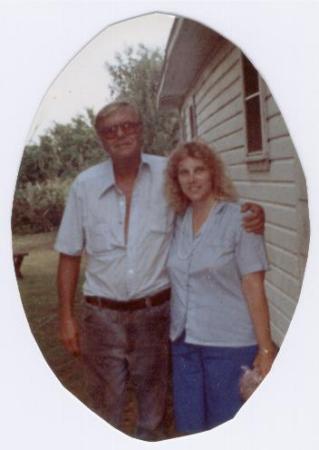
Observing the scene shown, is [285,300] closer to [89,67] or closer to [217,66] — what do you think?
[217,66]

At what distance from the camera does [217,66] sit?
189 centimetres

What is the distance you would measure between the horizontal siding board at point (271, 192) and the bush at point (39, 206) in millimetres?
358

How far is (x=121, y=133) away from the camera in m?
1.87

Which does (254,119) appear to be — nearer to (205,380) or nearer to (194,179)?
(194,179)

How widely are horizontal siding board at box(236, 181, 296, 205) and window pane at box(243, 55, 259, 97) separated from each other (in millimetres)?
185

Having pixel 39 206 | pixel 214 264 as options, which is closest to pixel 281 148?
pixel 214 264

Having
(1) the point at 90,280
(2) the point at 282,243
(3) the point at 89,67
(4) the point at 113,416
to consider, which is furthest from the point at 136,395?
(3) the point at 89,67

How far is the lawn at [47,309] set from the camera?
6.18 ft

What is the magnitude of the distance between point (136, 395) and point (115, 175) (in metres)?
0.46

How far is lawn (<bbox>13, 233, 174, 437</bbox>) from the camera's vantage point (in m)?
1.88

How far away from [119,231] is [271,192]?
0.32m

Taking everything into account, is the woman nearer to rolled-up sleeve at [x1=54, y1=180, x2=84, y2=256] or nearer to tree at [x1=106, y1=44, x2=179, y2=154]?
tree at [x1=106, y1=44, x2=179, y2=154]

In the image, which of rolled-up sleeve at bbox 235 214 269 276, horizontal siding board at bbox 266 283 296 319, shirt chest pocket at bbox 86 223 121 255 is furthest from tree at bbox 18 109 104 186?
horizontal siding board at bbox 266 283 296 319

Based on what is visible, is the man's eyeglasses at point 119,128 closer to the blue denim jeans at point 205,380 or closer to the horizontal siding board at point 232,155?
the horizontal siding board at point 232,155
